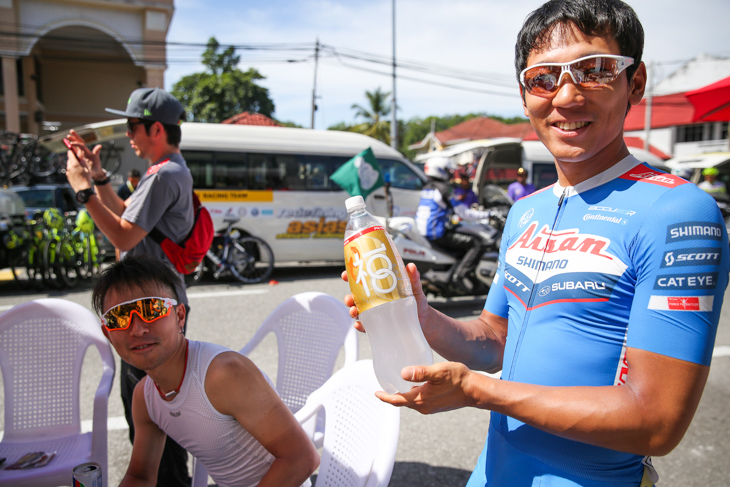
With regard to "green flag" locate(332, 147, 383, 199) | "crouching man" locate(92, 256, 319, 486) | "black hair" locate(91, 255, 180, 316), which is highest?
"green flag" locate(332, 147, 383, 199)

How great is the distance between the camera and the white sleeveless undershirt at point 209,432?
1.83 metres

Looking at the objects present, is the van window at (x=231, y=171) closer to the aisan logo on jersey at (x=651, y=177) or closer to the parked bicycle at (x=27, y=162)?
the parked bicycle at (x=27, y=162)

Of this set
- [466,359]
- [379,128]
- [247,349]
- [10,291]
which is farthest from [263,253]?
[379,128]

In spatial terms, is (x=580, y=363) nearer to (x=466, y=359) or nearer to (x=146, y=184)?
(x=466, y=359)

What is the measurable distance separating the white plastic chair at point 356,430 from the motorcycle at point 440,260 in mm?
4276

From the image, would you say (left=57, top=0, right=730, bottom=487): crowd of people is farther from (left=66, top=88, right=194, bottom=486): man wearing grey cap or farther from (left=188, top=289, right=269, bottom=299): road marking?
(left=188, top=289, right=269, bottom=299): road marking

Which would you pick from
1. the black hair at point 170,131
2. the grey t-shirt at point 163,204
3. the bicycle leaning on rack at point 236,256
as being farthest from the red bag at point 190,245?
the bicycle leaning on rack at point 236,256

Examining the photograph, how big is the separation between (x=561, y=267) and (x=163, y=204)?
6.72 ft

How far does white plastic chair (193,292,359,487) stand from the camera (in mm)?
2918

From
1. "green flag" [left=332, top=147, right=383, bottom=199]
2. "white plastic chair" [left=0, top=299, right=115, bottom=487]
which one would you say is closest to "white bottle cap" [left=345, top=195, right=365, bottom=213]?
"white plastic chair" [left=0, top=299, right=115, bottom=487]

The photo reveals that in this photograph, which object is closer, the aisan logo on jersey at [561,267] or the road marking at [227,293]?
the aisan logo on jersey at [561,267]

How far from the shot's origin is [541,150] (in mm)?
13820

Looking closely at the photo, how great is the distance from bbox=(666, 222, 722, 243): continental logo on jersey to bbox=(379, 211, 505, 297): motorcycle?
17.6 feet

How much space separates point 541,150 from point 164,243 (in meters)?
12.9
